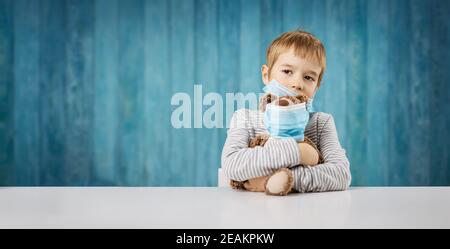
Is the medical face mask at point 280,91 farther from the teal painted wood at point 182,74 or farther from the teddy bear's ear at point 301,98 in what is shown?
the teal painted wood at point 182,74

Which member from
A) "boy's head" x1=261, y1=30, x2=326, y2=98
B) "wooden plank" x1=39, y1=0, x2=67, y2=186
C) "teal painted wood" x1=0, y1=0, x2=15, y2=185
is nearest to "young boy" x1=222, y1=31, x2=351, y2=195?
"boy's head" x1=261, y1=30, x2=326, y2=98

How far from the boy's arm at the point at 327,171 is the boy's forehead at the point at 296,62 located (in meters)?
0.13

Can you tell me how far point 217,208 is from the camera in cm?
78

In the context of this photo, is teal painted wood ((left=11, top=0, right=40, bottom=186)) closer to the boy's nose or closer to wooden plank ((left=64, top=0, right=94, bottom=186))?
wooden plank ((left=64, top=0, right=94, bottom=186))

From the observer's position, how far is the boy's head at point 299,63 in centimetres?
105

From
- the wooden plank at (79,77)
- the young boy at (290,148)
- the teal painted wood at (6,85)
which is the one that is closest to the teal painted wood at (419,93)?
the wooden plank at (79,77)

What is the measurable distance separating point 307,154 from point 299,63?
20cm

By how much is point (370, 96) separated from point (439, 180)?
608mm

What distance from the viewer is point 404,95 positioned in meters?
2.79

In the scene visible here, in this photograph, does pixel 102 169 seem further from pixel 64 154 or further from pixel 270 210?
pixel 270 210

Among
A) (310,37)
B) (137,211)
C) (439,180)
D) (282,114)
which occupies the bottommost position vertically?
(439,180)

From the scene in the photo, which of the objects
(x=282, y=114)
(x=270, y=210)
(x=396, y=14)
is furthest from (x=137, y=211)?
(x=396, y=14)

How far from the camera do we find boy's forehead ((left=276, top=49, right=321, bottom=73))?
1053 millimetres

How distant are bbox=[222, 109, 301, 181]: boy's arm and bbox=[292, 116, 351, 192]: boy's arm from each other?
1.6 inches
